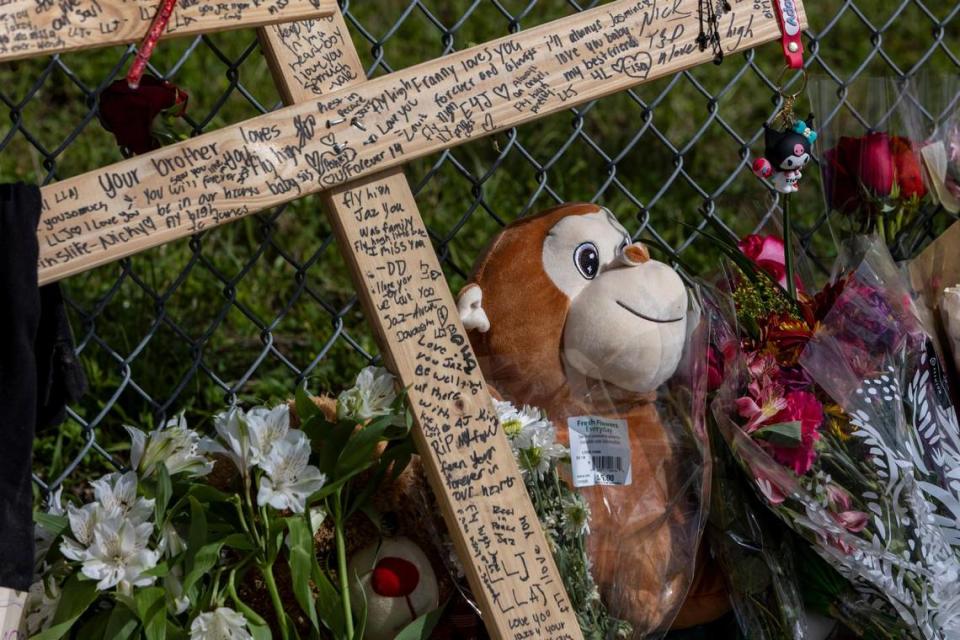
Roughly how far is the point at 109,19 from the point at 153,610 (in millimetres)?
645

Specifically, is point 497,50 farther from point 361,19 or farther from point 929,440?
point 361,19

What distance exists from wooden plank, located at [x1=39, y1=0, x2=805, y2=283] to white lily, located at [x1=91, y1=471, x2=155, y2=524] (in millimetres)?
261

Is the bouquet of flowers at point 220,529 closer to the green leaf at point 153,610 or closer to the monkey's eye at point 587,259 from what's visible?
the green leaf at point 153,610

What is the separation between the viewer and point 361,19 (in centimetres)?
359

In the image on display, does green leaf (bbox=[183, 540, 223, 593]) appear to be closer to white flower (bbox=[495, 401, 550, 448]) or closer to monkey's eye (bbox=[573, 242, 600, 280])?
white flower (bbox=[495, 401, 550, 448])

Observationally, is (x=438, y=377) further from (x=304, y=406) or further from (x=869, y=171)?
(x=869, y=171)

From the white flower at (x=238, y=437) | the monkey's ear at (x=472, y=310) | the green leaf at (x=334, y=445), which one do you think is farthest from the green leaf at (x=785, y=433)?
the white flower at (x=238, y=437)

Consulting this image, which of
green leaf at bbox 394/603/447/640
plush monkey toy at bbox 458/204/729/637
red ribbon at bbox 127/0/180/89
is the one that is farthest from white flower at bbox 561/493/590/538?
red ribbon at bbox 127/0/180/89

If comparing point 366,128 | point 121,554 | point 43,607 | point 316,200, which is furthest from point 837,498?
point 316,200

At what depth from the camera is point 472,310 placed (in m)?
1.57

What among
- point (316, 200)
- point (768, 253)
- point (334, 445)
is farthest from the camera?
point (316, 200)

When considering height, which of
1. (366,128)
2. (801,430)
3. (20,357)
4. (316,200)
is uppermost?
(366,128)

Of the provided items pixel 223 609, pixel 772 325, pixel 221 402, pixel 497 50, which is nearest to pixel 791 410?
pixel 772 325

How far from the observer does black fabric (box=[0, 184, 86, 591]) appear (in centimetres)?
125
